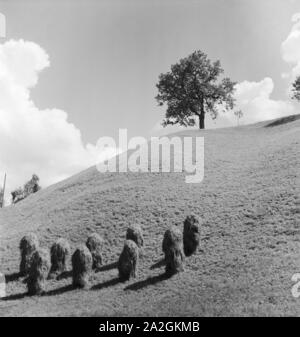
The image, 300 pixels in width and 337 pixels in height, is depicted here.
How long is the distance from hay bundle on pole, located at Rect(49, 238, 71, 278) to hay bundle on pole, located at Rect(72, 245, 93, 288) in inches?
99.6

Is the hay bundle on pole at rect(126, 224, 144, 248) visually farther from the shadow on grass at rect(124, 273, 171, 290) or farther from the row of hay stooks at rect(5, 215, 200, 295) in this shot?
the shadow on grass at rect(124, 273, 171, 290)

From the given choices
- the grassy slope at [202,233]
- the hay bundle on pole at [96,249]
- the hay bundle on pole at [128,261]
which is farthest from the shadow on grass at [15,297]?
the hay bundle on pole at [128,261]

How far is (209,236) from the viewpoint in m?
27.2

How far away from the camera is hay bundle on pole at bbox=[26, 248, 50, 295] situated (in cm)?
2208

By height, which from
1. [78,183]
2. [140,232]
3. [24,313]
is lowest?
[24,313]

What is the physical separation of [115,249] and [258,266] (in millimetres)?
9732

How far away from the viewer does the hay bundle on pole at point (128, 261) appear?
22734 mm

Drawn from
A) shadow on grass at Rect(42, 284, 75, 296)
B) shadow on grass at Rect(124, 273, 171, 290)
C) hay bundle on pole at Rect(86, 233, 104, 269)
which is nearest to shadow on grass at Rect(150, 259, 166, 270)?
shadow on grass at Rect(124, 273, 171, 290)

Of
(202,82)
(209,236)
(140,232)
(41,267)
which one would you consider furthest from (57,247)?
(202,82)

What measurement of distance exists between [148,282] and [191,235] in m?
4.35

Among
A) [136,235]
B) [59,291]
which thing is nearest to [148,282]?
[59,291]

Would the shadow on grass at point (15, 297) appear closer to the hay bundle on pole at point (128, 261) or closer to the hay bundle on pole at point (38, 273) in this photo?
the hay bundle on pole at point (38, 273)

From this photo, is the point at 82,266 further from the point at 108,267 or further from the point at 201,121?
the point at 201,121

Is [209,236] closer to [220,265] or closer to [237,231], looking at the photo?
[237,231]
